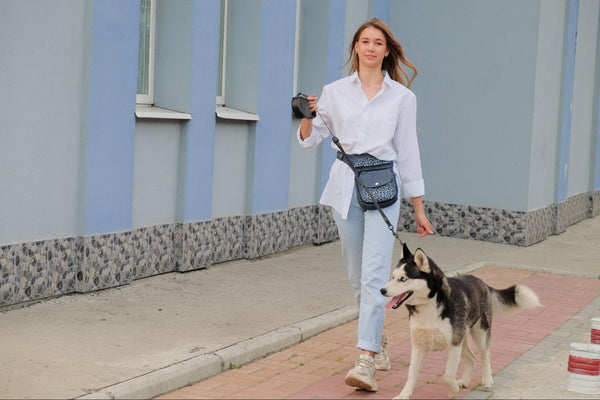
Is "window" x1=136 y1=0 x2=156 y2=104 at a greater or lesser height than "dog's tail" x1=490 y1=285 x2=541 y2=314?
greater

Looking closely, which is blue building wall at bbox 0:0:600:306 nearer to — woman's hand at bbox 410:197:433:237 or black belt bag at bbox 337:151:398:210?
→ black belt bag at bbox 337:151:398:210

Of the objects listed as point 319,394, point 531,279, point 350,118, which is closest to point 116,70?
point 350,118

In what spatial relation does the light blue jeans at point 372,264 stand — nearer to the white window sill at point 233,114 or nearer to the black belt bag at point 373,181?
the black belt bag at point 373,181

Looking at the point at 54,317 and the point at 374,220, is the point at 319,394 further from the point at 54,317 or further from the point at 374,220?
the point at 54,317

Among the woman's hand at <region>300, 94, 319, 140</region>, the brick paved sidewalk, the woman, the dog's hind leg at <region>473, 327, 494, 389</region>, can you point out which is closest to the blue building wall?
the brick paved sidewalk

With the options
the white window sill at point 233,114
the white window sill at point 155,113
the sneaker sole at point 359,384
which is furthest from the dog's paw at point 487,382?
the white window sill at point 233,114

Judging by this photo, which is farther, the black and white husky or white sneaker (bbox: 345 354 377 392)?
white sneaker (bbox: 345 354 377 392)

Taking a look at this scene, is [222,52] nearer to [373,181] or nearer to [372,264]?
[373,181]

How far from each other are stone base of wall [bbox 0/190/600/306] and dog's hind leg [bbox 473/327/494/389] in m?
3.50

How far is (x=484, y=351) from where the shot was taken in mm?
6270

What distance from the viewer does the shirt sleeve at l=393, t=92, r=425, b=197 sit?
20.2 feet

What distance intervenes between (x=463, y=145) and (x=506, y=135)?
61cm

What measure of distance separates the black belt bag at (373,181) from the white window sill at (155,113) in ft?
10.8

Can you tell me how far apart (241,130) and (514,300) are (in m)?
4.93
